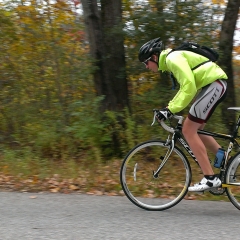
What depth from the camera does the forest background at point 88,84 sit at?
23.0 ft

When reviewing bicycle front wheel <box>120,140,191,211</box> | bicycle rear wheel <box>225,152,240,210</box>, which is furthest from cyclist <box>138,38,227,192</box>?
bicycle front wheel <box>120,140,191,211</box>

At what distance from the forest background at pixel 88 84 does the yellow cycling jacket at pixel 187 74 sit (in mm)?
2205

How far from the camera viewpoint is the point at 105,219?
4.18 m

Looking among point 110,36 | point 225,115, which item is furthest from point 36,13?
point 225,115

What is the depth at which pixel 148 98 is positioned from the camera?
7.39m

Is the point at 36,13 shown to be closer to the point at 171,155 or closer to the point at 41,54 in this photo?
the point at 41,54

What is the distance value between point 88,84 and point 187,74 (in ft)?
13.7

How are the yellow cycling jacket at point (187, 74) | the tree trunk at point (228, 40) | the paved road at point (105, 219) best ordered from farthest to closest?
1. the tree trunk at point (228, 40)
2. the yellow cycling jacket at point (187, 74)
3. the paved road at point (105, 219)

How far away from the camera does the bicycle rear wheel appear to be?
14.1 feet

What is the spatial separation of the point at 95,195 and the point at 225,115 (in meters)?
3.60

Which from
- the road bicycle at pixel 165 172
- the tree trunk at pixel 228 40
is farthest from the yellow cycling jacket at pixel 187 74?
the tree trunk at pixel 228 40

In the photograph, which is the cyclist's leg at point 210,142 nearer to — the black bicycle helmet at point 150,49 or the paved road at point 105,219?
the paved road at point 105,219

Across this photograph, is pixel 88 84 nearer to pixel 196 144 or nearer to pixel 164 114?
pixel 164 114

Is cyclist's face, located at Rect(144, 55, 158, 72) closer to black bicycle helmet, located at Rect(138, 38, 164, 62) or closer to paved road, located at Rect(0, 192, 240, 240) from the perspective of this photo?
black bicycle helmet, located at Rect(138, 38, 164, 62)
